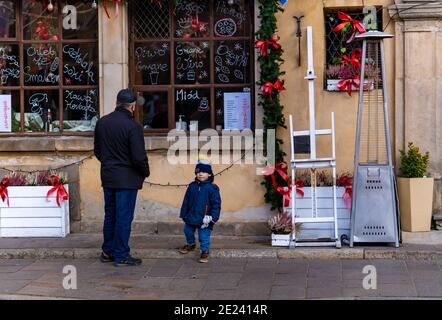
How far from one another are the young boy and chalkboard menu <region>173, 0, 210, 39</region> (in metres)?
2.35

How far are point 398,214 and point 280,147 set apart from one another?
5.77ft

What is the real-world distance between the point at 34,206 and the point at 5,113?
5.04 ft

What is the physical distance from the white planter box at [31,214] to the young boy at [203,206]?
1980 mm

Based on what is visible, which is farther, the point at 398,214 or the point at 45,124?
the point at 45,124

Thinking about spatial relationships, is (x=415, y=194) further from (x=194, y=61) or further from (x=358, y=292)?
(x=194, y=61)

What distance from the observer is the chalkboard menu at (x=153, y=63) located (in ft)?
34.4

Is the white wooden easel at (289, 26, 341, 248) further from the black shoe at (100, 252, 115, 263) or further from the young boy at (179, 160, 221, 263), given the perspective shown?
the black shoe at (100, 252, 115, 263)

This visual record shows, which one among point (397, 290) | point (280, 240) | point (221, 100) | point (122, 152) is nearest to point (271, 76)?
point (221, 100)

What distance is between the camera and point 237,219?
1020cm

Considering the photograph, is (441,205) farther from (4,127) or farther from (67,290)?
(4,127)

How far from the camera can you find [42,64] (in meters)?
10.6

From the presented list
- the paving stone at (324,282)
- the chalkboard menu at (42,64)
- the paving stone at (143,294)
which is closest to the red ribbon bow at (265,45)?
the chalkboard menu at (42,64)

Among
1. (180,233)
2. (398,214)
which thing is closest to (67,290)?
(180,233)

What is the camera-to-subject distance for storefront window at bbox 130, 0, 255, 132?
1038cm
